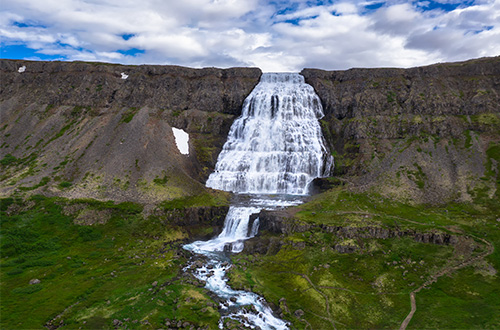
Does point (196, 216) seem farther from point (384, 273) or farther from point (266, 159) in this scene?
point (384, 273)

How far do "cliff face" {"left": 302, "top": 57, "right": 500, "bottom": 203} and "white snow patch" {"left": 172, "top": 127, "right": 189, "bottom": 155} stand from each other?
39.0 meters

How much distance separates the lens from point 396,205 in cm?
5719

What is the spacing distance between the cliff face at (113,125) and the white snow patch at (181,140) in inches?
54.8

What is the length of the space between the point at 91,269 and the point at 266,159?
46378mm

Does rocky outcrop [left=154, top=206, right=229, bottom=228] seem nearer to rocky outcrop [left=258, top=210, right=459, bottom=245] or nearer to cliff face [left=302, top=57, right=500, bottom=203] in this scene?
rocky outcrop [left=258, top=210, right=459, bottom=245]

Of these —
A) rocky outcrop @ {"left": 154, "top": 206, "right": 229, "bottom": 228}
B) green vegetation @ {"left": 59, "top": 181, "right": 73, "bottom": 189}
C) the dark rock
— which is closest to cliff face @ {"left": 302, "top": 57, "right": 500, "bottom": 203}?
rocky outcrop @ {"left": 154, "top": 206, "right": 229, "bottom": 228}

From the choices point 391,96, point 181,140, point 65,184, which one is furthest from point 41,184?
point 391,96

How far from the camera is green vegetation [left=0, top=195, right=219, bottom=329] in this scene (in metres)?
30.5

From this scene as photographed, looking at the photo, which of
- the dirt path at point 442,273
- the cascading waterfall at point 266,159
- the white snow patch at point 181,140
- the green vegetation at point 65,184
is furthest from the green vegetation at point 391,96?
the green vegetation at point 65,184

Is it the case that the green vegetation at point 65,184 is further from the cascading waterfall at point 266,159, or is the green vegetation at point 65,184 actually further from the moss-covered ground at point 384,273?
the moss-covered ground at point 384,273

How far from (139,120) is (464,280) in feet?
256

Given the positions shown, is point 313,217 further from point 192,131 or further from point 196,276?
point 192,131

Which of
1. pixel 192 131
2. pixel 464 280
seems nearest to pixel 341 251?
pixel 464 280

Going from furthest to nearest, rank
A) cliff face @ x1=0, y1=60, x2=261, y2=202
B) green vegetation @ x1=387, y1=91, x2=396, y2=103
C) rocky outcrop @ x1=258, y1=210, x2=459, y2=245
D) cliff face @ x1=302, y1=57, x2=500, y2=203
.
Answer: green vegetation @ x1=387, y1=91, x2=396, y2=103
cliff face @ x1=0, y1=60, x2=261, y2=202
cliff face @ x1=302, y1=57, x2=500, y2=203
rocky outcrop @ x1=258, y1=210, x2=459, y2=245
